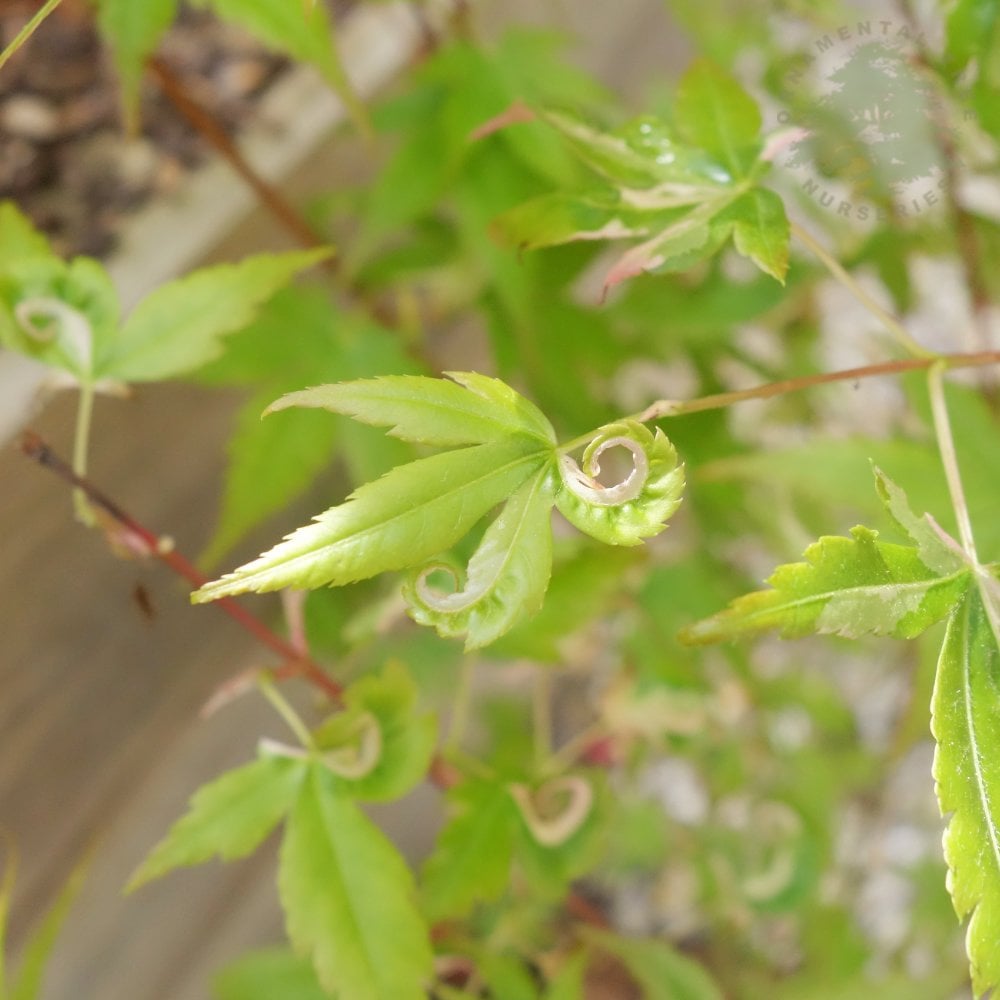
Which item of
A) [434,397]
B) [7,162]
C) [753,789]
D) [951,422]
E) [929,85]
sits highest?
[7,162]

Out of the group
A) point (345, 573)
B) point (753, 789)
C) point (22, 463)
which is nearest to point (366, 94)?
point (22, 463)

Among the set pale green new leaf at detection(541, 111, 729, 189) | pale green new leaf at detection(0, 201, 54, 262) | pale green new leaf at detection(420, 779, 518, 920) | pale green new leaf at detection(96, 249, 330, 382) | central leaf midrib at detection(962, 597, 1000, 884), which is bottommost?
pale green new leaf at detection(420, 779, 518, 920)

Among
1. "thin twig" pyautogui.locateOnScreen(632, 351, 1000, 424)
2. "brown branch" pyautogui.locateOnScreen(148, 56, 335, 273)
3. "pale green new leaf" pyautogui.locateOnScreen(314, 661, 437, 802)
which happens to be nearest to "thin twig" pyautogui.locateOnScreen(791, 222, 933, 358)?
"thin twig" pyautogui.locateOnScreen(632, 351, 1000, 424)

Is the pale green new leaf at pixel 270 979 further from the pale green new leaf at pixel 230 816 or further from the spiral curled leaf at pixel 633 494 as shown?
the spiral curled leaf at pixel 633 494

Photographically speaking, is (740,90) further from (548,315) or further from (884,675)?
(884,675)

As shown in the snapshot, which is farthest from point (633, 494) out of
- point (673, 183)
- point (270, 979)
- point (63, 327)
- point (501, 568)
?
point (270, 979)

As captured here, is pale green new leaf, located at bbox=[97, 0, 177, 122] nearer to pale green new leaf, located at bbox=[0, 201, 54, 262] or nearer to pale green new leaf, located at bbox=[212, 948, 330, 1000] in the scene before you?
pale green new leaf, located at bbox=[0, 201, 54, 262]

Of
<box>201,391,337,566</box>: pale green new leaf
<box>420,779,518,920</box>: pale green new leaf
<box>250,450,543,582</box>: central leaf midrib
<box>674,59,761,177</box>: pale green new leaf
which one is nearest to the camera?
<box>250,450,543,582</box>: central leaf midrib

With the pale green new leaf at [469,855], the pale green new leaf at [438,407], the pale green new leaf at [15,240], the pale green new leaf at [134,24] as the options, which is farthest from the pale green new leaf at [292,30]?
the pale green new leaf at [469,855]
